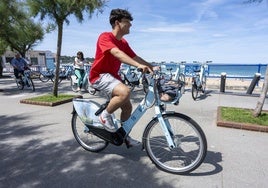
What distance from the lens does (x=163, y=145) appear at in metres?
3.46

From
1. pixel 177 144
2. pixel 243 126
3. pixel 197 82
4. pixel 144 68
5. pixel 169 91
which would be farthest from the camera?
pixel 197 82

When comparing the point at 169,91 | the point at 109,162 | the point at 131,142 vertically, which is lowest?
the point at 109,162

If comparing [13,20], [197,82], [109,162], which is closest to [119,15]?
[109,162]

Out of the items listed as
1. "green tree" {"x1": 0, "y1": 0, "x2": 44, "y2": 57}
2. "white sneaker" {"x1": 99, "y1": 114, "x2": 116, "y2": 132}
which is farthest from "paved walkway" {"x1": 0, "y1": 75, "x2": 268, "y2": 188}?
"green tree" {"x1": 0, "y1": 0, "x2": 44, "y2": 57}

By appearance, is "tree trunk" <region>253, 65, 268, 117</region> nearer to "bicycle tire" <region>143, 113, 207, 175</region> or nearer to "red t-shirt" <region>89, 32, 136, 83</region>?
"bicycle tire" <region>143, 113, 207, 175</region>

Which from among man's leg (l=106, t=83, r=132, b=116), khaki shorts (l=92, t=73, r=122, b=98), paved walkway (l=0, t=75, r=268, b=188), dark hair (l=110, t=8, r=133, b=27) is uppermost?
dark hair (l=110, t=8, r=133, b=27)

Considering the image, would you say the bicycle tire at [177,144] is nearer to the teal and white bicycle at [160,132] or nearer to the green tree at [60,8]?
the teal and white bicycle at [160,132]

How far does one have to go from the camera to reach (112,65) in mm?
3266

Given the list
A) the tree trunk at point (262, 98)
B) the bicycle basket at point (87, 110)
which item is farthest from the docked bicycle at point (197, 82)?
the bicycle basket at point (87, 110)

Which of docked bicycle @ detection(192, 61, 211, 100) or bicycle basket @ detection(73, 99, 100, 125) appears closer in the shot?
bicycle basket @ detection(73, 99, 100, 125)

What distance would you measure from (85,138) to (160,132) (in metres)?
1.55

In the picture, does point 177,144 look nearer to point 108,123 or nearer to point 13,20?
point 108,123

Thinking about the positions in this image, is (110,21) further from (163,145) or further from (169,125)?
(163,145)

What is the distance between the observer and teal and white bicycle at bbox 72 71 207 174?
115 inches
